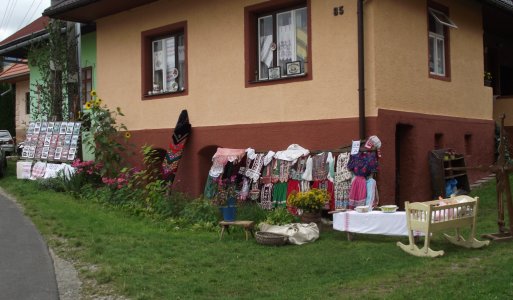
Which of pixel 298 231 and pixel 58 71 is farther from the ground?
pixel 58 71

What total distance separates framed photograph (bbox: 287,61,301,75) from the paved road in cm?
532

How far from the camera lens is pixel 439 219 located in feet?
23.6

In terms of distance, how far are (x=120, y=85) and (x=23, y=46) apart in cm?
672

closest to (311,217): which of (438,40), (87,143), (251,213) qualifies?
(251,213)

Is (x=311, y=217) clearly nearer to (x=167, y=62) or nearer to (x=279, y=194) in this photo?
(x=279, y=194)

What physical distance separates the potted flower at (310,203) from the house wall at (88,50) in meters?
10.3

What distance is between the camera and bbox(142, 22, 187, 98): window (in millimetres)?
13391

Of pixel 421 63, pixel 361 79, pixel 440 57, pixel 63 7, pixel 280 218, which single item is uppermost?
pixel 63 7

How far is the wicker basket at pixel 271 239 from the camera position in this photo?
814cm

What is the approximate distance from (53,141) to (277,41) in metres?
7.24

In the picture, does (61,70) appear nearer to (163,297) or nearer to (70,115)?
(70,115)

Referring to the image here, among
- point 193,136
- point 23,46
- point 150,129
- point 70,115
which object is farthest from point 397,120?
point 23,46

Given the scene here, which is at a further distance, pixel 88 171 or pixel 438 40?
pixel 88 171

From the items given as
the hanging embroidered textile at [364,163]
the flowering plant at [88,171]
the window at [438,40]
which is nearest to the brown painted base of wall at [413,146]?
the hanging embroidered textile at [364,163]
